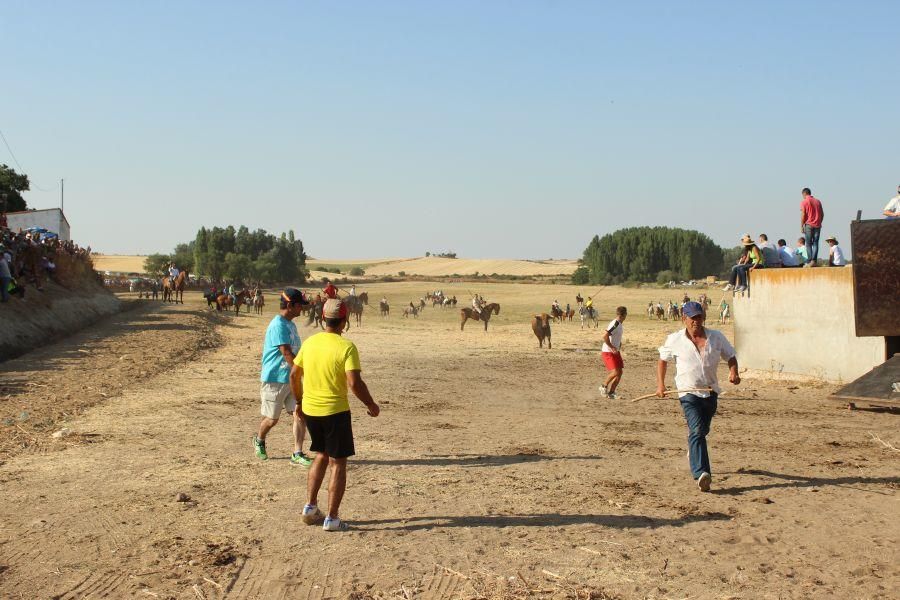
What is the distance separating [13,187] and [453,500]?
5571 centimetres

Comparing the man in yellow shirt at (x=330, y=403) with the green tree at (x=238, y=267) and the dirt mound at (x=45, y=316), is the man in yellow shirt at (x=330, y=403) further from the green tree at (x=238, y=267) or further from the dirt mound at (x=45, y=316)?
the green tree at (x=238, y=267)

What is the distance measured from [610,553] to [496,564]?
0.87m

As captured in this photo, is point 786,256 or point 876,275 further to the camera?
point 786,256

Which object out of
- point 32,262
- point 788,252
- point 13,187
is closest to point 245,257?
point 13,187

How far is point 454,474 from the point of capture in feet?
28.2

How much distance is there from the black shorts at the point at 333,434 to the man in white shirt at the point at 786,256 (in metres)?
15.3

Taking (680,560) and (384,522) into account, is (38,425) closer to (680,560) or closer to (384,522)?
(384,522)

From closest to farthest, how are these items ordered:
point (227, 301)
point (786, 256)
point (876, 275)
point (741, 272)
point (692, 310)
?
point (692, 310)
point (876, 275)
point (741, 272)
point (786, 256)
point (227, 301)

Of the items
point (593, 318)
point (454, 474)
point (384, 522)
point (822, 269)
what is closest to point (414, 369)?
point (822, 269)

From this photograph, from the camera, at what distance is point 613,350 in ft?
46.9

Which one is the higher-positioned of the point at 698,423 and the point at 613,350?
the point at 613,350

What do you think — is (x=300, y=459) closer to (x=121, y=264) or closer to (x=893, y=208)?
(x=893, y=208)

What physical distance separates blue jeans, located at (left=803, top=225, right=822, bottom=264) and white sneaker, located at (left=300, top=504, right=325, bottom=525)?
48.4ft

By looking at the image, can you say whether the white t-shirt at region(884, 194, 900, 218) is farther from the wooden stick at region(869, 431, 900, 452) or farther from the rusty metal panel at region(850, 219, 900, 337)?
the wooden stick at region(869, 431, 900, 452)
